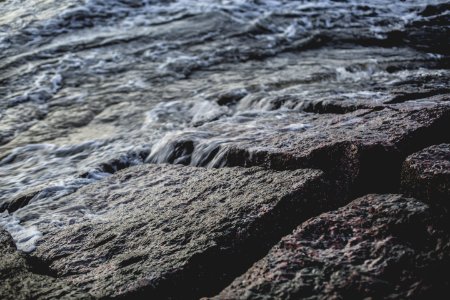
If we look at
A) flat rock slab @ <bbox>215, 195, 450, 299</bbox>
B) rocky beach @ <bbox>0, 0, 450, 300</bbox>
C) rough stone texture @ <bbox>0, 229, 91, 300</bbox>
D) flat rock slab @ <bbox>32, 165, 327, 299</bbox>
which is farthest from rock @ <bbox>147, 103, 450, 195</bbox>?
rough stone texture @ <bbox>0, 229, 91, 300</bbox>

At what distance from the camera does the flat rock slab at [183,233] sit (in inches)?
66.2

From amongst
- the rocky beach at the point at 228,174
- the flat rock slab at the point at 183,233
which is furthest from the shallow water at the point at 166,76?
the flat rock slab at the point at 183,233

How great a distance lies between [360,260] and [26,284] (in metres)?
1.26

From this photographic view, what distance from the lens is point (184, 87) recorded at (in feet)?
17.9

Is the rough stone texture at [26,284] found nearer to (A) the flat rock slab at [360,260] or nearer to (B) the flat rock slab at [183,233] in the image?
(B) the flat rock slab at [183,233]

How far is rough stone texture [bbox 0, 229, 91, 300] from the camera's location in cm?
165

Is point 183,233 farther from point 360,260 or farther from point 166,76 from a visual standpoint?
point 166,76

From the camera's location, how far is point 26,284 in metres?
1.73

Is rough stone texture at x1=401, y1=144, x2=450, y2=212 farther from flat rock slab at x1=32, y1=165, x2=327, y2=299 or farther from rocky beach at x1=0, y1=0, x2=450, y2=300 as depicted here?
flat rock slab at x1=32, y1=165, x2=327, y2=299

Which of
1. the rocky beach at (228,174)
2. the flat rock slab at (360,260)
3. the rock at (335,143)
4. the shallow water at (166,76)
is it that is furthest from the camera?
the shallow water at (166,76)

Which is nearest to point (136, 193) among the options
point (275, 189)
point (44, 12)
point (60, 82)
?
point (275, 189)

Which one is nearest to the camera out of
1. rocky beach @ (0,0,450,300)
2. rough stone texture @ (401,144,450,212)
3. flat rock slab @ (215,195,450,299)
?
flat rock slab @ (215,195,450,299)

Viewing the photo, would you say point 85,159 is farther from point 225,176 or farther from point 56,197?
point 225,176

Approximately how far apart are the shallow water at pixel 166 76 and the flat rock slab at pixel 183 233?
307 mm
